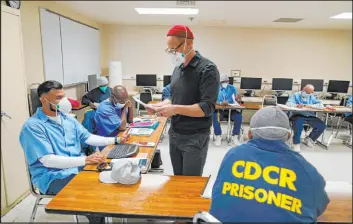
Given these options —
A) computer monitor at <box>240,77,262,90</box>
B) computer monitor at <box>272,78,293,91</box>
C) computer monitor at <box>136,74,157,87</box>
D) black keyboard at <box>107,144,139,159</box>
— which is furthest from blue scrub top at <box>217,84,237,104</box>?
black keyboard at <box>107,144,139,159</box>

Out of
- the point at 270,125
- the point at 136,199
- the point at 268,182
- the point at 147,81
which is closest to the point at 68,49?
the point at 147,81

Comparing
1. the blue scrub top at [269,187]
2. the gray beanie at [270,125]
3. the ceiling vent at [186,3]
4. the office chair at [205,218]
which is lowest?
the office chair at [205,218]

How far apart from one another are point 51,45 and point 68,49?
0.60 m

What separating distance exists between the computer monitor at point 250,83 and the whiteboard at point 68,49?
3773 mm

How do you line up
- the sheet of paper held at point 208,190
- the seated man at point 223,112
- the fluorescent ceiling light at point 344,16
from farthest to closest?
the seated man at point 223,112 → the fluorescent ceiling light at point 344,16 → the sheet of paper held at point 208,190

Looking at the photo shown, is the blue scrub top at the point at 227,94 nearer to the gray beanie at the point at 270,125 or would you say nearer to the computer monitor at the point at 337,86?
the computer monitor at the point at 337,86

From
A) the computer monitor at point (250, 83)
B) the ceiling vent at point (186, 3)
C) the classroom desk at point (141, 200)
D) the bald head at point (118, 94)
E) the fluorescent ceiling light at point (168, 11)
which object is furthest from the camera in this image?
the computer monitor at point (250, 83)

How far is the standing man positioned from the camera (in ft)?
5.22

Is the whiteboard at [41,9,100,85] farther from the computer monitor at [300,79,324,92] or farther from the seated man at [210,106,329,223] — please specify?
the computer monitor at [300,79,324,92]

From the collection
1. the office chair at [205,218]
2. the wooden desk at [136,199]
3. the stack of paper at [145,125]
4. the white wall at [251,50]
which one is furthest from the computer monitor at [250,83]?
the office chair at [205,218]

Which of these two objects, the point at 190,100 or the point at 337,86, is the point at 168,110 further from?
the point at 337,86

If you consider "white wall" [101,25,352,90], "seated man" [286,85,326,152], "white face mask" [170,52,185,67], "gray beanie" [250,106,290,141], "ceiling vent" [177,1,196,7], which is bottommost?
"seated man" [286,85,326,152]

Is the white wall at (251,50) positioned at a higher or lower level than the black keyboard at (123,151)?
higher

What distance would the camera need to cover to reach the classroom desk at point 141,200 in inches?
Answer: 46.3
